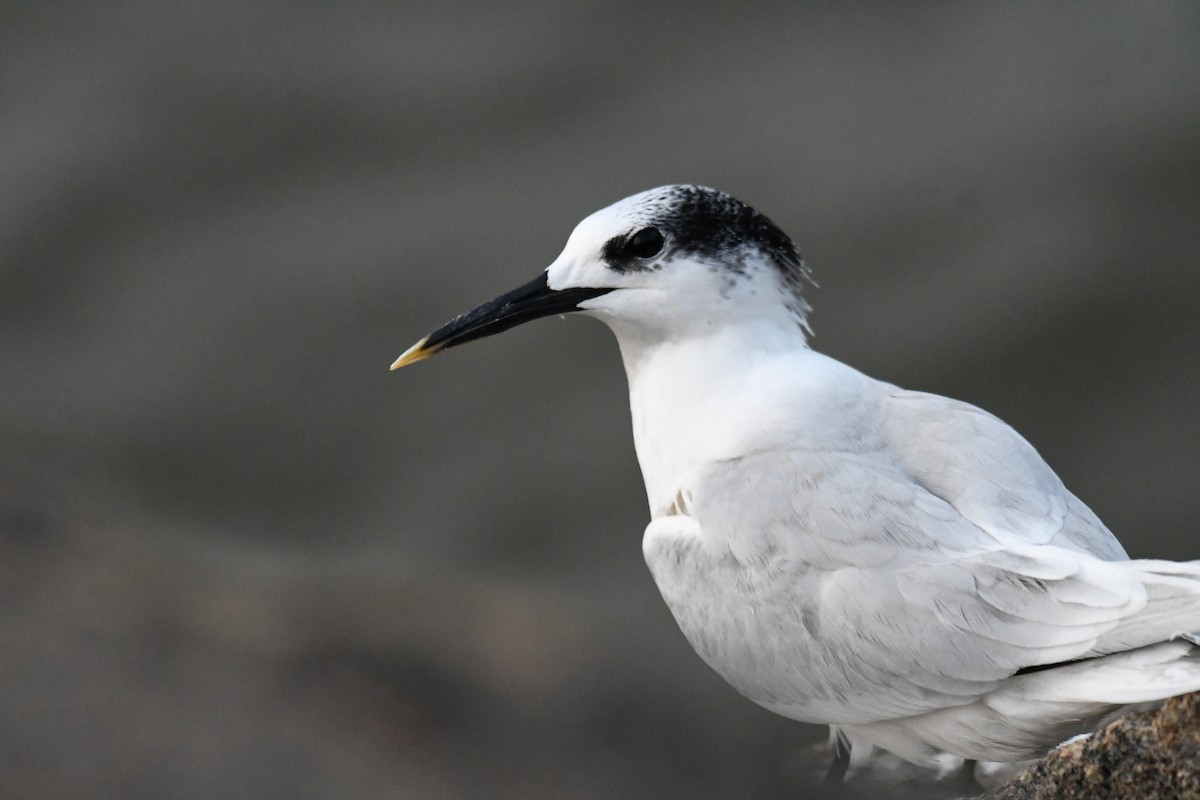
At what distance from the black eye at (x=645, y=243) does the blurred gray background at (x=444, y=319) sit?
69.1 inches

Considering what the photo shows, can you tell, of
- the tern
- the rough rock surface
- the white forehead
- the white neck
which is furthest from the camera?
the white neck

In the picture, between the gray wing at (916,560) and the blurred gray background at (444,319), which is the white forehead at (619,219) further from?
the blurred gray background at (444,319)

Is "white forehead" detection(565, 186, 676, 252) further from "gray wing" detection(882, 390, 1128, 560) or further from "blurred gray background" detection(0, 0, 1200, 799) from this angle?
"blurred gray background" detection(0, 0, 1200, 799)

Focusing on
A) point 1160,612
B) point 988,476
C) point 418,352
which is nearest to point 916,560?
point 988,476

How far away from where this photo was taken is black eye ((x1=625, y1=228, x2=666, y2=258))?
3582mm

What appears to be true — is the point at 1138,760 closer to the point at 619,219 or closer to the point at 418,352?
the point at 619,219

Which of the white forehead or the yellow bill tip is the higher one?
the white forehead

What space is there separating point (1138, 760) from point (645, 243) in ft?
6.14

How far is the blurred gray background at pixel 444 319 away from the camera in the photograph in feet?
14.5

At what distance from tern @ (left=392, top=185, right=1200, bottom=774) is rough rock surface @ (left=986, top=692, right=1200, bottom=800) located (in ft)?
0.68

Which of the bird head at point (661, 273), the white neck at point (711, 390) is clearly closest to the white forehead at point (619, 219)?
the bird head at point (661, 273)

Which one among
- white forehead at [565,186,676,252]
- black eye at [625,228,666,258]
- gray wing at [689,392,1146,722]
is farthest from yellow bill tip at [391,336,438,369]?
gray wing at [689,392,1146,722]

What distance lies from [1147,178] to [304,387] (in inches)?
161

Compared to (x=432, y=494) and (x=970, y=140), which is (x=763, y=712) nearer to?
(x=432, y=494)
